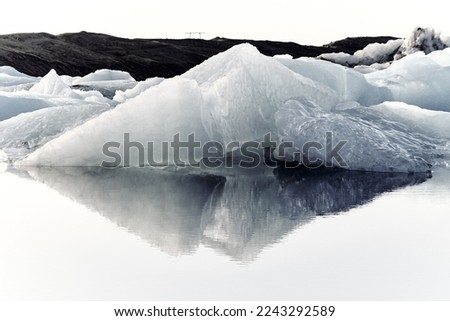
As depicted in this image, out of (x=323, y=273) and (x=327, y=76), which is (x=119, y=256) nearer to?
(x=323, y=273)

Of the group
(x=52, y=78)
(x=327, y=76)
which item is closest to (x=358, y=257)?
(x=327, y=76)

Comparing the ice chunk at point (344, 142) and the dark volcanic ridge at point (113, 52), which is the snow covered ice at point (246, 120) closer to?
the ice chunk at point (344, 142)

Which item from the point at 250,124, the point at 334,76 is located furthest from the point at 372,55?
the point at 250,124

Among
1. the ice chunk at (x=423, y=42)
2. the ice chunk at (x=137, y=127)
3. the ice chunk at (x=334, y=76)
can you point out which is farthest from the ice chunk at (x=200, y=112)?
the ice chunk at (x=423, y=42)

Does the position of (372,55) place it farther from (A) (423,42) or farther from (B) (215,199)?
(B) (215,199)

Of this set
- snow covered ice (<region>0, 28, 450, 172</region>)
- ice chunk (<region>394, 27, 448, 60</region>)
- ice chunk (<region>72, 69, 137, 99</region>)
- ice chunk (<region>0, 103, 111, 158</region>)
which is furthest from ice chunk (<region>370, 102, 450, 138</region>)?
ice chunk (<region>394, 27, 448, 60</region>)
